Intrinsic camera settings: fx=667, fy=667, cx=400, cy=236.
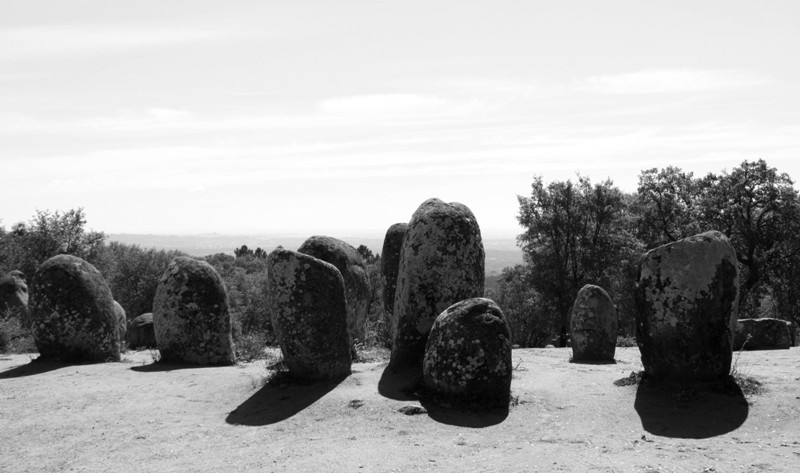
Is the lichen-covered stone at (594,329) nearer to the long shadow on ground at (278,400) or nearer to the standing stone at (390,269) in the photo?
the standing stone at (390,269)

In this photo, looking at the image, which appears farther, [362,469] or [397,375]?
[397,375]

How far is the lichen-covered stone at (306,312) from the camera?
1320 centimetres

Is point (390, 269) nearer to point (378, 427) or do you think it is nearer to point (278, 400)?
point (278, 400)

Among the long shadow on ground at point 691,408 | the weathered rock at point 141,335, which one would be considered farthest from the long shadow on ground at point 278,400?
the weathered rock at point 141,335

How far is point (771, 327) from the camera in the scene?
21.3m

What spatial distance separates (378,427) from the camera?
1077 cm

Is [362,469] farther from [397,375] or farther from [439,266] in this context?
[439,266]

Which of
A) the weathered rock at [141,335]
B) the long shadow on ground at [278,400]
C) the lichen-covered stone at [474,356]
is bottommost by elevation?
the weathered rock at [141,335]

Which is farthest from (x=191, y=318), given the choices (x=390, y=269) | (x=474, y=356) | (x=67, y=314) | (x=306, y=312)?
(x=474, y=356)

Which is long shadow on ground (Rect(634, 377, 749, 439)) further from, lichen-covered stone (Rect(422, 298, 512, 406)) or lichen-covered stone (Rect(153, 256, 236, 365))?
lichen-covered stone (Rect(153, 256, 236, 365))

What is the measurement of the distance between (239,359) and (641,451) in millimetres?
12095

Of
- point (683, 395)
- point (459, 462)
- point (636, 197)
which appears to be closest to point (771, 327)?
point (683, 395)

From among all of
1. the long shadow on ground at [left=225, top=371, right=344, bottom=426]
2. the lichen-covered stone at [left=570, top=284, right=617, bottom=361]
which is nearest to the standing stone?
the long shadow on ground at [left=225, top=371, right=344, bottom=426]

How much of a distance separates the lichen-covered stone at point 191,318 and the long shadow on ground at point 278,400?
4.17 m
